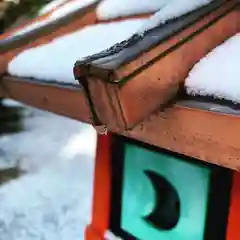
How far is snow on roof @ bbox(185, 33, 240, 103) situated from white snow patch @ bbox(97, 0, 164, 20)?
659 mm

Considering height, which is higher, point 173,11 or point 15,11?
point 173,11

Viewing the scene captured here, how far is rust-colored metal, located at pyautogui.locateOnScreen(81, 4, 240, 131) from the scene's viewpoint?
1.05 meters

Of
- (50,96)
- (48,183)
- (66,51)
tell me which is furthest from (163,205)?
(48,183)

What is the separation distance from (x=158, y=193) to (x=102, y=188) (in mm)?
368

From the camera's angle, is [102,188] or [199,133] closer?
[199,133]

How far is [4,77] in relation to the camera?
1984 millimetres

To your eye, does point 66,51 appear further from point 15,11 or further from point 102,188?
point 15,11

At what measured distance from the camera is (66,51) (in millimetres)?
1825

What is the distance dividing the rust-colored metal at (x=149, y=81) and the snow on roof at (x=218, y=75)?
30 millimetres

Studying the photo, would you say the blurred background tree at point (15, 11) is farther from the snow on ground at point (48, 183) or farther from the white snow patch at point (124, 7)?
the white snow patch at point (124, 7)

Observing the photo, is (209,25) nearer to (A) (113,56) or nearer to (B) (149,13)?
(A) (113,56)

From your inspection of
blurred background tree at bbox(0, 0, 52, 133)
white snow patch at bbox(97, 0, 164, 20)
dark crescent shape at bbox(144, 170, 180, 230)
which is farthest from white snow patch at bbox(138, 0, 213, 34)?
blurred background tree at bbox(0, 0, 52, 133)

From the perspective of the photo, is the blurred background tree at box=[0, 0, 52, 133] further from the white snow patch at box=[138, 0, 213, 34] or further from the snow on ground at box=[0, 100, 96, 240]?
the white snow patch at box=[138, 0, 213, 34]

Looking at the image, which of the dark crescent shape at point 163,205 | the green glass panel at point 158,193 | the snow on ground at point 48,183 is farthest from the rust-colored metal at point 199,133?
the snow on ground at point 48,183
